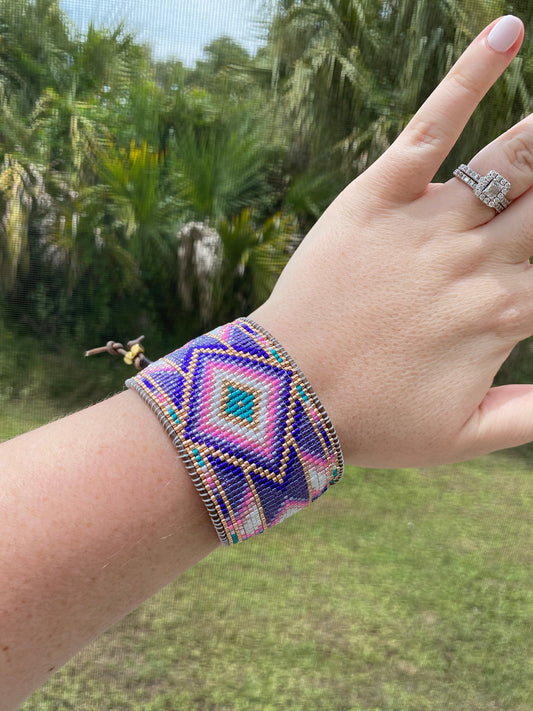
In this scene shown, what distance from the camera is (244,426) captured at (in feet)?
1.21

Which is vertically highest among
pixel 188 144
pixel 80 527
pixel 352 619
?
pixel 80 527

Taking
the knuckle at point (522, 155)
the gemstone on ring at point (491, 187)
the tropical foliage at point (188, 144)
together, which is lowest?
the tropical foliage at point (188, 144)

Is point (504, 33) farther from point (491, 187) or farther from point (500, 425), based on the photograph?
point (500, 425)

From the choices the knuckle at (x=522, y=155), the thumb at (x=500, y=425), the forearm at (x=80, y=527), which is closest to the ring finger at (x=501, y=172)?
the knuckle at (x=522, y=155)

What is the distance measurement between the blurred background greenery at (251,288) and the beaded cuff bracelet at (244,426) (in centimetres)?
89

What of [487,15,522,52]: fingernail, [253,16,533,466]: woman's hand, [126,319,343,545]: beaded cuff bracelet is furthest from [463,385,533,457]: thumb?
[487,15,522,52]: fingernail

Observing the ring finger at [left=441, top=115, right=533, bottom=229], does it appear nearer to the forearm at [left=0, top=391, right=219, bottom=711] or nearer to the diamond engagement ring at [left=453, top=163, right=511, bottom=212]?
the diamond engagement ring at [left=453, top=163, right=511, bottom=212]

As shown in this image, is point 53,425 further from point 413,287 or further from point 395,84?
point 395,84

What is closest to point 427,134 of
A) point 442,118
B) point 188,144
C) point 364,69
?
point 442,118

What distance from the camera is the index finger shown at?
422 millimetres

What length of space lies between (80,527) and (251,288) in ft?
5.44

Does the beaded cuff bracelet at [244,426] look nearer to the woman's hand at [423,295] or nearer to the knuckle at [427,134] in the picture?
the woman's hand at [423,295]

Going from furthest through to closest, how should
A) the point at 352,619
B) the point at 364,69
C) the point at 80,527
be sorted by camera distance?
the point at 364,69 < the point at 352,619 < the point at 80,527

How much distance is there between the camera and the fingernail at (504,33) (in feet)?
1.33
